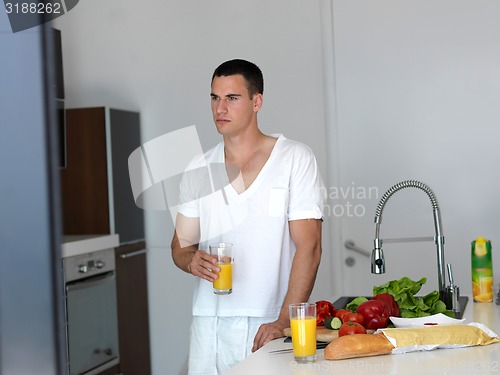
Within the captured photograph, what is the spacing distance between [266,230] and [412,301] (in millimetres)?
421

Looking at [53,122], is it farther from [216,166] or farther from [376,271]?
[216,166]

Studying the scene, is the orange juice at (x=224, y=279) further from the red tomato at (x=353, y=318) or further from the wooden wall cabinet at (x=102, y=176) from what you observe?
the wooden wall cabinet at (x=102, y=176)

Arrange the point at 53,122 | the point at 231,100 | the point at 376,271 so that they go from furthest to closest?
the point at 231,100 < the point at 376,271 < the point at 53,122

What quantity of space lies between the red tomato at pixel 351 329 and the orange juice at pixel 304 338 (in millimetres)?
88

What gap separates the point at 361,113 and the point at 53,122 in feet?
6.58

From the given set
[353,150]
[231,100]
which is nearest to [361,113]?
[353,150]

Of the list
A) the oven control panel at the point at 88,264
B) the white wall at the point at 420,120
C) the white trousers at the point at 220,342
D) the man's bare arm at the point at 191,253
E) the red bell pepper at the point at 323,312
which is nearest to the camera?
the red bell pepper at the point at 323,312

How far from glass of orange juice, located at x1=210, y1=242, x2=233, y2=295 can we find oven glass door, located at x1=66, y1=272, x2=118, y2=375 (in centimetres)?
80

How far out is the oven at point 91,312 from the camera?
7.91 feet

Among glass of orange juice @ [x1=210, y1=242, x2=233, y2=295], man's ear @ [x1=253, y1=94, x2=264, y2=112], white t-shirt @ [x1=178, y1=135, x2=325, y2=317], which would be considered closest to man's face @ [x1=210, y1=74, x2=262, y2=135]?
man's ear @ [x1=253, y1=94, x2=264, y2=112]

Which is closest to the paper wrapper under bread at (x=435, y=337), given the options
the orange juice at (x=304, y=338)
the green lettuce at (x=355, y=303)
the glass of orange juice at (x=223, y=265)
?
the orange juice at (x=304, y=338)

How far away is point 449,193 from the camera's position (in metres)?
2.73

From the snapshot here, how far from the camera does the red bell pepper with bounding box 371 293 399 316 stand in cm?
151

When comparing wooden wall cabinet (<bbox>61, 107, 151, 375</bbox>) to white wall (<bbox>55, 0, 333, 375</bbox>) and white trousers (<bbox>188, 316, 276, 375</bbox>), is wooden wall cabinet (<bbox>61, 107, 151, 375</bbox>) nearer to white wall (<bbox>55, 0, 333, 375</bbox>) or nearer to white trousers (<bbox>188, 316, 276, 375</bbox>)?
white wall (<bbox>55, 0, 333, 375</bbox>)
